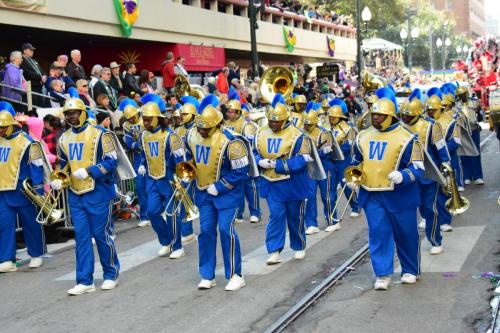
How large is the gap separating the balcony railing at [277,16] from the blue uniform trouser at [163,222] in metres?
17.1

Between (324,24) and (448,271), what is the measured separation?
3945 cm

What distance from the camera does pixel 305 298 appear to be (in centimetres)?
894

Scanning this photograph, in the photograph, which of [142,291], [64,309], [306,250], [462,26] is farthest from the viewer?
[462,26]

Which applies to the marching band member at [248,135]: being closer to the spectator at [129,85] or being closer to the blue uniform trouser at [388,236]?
the spectator at [129,85]

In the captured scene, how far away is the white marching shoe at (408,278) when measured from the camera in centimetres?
946

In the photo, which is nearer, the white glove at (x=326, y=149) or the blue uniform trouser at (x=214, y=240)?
the blue uniform trouser at (x=214, y=240)

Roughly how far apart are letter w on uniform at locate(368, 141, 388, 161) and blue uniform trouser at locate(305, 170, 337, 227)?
3.77 metres

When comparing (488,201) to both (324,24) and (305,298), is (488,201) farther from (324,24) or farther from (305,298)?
(324,24)

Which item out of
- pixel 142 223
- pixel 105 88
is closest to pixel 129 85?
pixel 105 88

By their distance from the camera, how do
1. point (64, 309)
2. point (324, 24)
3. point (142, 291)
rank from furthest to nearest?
point (324, 24) → point (142, 291) → point (64, 309)

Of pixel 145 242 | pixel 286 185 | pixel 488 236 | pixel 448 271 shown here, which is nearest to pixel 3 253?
pixel 145 242

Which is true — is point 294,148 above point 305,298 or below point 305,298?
above

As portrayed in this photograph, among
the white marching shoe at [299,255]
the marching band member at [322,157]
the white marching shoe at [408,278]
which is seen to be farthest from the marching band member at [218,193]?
the marching band member at [322,157]

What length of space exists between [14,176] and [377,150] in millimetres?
4660
